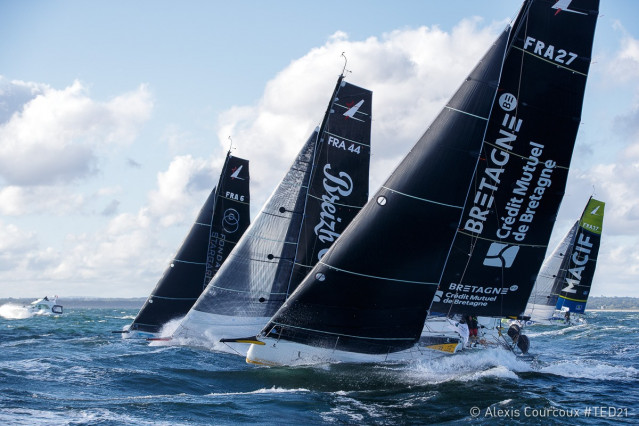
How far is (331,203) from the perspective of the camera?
2388 centimetres

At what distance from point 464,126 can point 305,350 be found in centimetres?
681

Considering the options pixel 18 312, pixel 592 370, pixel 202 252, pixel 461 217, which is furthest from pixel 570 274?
pixel 18 312

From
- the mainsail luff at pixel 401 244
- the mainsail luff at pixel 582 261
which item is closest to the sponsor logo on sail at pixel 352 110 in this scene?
the mainsail luff at pixel 401 244

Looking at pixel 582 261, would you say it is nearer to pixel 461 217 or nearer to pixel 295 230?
pixel 295 230

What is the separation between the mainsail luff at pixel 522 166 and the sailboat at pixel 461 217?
0.03m

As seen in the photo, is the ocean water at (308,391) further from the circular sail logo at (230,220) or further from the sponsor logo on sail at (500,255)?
the circular sail logo at (230,220)

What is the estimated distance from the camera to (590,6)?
1831 cm

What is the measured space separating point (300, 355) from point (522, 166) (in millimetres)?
7920

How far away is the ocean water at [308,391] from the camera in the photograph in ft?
43.9

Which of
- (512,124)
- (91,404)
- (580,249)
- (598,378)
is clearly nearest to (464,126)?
(512,124)

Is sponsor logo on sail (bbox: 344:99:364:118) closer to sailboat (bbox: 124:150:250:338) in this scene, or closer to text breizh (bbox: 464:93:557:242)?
text breizh (bbox: 464:93:557:242)

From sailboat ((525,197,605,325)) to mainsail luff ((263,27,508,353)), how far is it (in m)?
34.9

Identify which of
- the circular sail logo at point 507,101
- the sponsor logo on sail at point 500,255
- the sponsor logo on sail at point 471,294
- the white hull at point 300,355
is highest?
the circular sail logo at point 507,101

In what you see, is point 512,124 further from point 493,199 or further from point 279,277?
point 279,277
